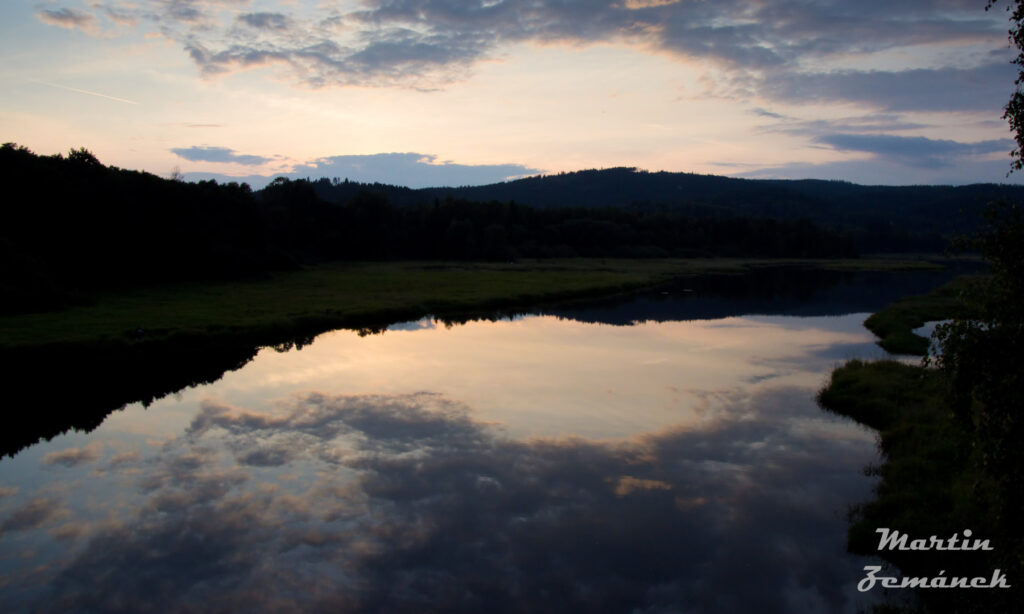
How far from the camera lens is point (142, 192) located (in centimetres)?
5472

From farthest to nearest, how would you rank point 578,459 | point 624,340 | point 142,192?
1. point 142,192
2. point 624,340
3. point 578,459

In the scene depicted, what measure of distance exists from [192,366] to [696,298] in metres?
40.5

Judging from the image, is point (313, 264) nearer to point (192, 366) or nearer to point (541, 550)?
point (192, 366)

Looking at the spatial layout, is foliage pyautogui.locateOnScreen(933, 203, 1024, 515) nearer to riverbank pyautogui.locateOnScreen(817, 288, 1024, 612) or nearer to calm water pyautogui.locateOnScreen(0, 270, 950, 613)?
riverbank pyautogui.locateOnScreen(817, 288, 1024, 612)

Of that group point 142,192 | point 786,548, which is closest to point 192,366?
point 786,548

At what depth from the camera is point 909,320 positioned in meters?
37.6

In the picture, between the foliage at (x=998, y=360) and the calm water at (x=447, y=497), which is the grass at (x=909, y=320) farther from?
the foliage at (x=998, y=360)

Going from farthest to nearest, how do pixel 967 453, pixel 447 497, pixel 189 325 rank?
pixel 189 325 → pixel 447 497 → pixel 967 453

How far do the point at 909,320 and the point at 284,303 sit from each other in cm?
3664

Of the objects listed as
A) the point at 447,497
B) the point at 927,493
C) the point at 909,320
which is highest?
the point at 909,320

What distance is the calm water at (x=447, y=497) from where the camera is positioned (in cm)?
1010

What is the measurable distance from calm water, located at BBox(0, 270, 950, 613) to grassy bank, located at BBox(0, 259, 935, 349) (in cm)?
892

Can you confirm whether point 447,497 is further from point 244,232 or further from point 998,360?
point 244,232

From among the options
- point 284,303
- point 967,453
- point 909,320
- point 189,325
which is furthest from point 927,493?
point 284,303
